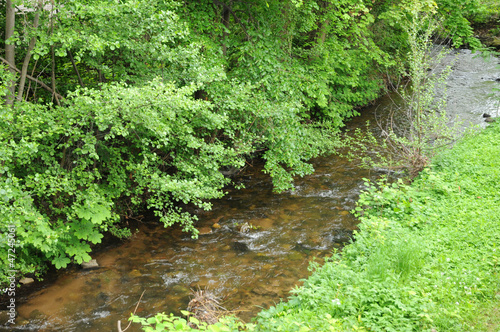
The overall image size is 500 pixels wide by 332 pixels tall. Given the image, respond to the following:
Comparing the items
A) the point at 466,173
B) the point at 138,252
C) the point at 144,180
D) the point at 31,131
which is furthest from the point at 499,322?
the point at 31,131

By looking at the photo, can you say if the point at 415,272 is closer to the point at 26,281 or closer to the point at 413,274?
the point at 413,274

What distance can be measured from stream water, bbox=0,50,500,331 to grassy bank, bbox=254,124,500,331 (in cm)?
125

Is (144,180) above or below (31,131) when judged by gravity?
below

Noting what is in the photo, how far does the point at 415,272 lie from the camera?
5.05 meters

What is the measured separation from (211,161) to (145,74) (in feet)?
6.70

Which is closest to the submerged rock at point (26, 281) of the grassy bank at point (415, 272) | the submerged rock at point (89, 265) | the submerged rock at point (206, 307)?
the submerged rock at point (89, 265)

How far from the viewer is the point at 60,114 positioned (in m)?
5.52

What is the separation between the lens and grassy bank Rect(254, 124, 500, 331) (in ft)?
13.7

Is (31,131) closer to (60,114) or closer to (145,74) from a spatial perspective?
(60,114)

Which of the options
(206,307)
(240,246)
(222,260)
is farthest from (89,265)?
(240,246)

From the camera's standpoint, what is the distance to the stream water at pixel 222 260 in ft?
19.0

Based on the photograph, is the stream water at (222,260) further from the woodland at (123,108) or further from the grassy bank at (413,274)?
the grassy bank at (413,274)

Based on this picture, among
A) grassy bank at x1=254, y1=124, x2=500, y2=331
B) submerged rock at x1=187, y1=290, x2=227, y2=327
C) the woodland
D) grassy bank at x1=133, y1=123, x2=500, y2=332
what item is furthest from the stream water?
grassy bank at x1=254, y1=124, x2=500, y2=331

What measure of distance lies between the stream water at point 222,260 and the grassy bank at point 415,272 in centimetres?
125
